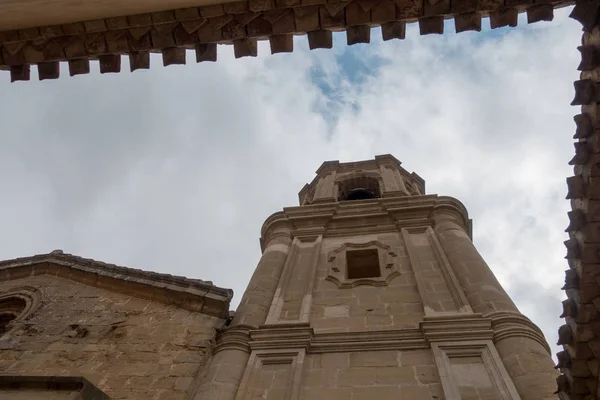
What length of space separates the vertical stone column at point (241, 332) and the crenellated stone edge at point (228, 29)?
476 centimetres

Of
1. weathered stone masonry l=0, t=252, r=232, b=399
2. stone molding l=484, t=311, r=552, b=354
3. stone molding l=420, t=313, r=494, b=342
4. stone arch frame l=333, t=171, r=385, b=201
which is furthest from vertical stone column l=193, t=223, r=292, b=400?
stone arch frame l=333, t=171, r=385, b=201

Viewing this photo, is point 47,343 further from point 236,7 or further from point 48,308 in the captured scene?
point 236,7

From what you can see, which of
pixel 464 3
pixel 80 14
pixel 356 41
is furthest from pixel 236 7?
pixel 464 3

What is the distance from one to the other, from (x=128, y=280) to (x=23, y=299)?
2624mm

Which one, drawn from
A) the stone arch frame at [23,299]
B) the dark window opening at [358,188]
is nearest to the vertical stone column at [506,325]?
the dark window opening at [358,188]

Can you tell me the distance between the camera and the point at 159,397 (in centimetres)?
→ 759

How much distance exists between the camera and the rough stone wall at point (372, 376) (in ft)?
24.2

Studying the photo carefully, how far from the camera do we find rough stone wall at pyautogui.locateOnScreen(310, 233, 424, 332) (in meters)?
9.40

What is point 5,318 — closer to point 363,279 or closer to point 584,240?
point 363,279

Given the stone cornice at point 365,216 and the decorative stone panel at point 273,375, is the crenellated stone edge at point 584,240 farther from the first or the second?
the stone cornice at point 365,216

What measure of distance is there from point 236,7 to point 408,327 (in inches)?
239

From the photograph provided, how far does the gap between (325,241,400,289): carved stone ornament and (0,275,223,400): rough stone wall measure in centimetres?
294

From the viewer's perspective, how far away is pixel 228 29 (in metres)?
5.03

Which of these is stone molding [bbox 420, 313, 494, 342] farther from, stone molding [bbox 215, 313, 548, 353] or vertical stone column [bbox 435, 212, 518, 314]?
vertical stone column [bbox 435, 212, 518, 314]
